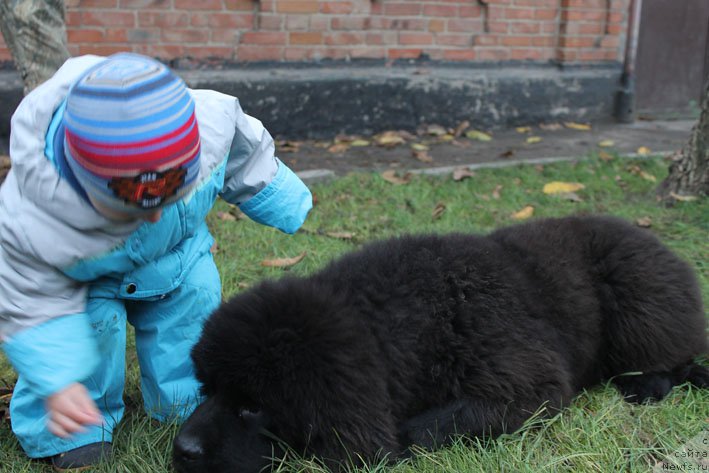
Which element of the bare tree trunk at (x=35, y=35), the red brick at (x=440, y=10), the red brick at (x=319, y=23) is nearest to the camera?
the bare tree trunk at (x=35, y=35)

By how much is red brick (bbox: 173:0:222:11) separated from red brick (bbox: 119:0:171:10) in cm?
10

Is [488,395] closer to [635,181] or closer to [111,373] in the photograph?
[111,373]

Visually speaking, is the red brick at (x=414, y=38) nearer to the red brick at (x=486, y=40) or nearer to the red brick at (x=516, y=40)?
the red brick at (x=486, y=40)

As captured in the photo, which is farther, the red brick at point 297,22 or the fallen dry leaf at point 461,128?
the fallen dry leaf at point 461,128

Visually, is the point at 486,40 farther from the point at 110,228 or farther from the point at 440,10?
the point at 110,228

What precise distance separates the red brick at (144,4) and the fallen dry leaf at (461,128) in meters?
3.10

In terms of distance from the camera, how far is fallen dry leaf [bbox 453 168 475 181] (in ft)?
18.5

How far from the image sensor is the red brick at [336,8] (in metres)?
7.15

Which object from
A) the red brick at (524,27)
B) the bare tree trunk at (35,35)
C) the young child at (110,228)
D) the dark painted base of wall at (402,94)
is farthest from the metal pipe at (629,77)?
the young child at (110,228)

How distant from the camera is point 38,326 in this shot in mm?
1983

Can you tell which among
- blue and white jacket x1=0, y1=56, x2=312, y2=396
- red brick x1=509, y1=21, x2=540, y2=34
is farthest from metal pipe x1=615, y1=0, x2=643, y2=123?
blue and white jacket x1=0, y1=56, x2=312, y2=396

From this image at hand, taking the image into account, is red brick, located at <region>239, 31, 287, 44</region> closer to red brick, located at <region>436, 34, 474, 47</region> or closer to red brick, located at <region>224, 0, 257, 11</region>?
red brick, located at <region>224, 0, 257, 11</region>

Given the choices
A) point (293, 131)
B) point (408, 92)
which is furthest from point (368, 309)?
point (408, 92)

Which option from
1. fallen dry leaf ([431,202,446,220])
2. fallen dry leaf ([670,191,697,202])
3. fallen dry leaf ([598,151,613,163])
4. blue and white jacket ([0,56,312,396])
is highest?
blue and white jacket ([0,56,312,396])
